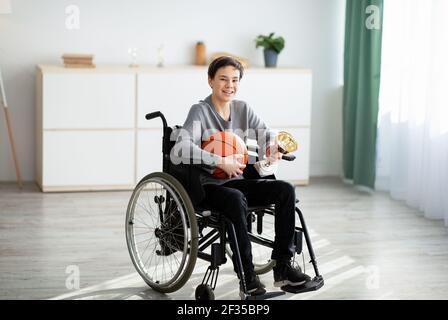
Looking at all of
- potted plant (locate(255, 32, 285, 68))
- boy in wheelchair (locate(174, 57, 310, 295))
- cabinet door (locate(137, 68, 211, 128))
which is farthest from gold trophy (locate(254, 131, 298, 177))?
potted plant (locate(255, 32, 285, 68))

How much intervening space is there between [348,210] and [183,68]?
1505 millimetres

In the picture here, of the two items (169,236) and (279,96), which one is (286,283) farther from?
(279,96)

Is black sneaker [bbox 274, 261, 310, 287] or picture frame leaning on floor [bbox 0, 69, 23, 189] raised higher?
picture frame leaning on floor [bbox 0, 69, 23, 189]

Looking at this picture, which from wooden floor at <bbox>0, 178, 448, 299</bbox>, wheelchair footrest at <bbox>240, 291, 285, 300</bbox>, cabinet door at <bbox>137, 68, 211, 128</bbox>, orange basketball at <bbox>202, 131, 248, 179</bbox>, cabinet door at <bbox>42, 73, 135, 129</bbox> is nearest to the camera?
wheelchair footrest at <bbox>240, 291, 285, 300</bbox>

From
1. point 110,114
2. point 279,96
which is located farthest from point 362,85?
point 110,114

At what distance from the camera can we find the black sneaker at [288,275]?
3.73 m

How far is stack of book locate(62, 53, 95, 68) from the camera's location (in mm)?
5836

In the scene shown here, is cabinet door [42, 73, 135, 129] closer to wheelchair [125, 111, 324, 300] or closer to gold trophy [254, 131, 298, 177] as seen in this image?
wheelchair [125, 111, 324, 300]

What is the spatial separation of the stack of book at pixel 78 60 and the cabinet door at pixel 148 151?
0.56 m

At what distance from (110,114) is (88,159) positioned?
33 cm

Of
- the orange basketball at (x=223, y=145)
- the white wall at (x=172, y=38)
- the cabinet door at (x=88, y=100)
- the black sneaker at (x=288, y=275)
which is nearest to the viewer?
the black sneaker at (x=288, y=275)

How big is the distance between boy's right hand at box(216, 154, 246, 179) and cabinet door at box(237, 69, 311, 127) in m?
2.34

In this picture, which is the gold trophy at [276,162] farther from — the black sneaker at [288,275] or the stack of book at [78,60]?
the stack of book at [78,60]

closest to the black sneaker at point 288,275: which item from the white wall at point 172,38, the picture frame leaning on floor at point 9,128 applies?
the picture frame leaning on floor at point 9,128
